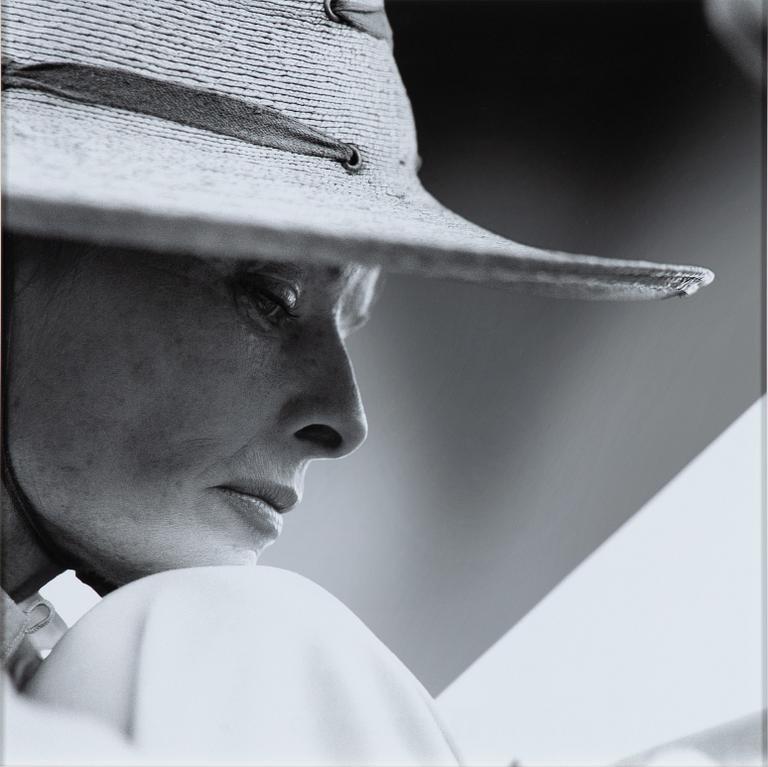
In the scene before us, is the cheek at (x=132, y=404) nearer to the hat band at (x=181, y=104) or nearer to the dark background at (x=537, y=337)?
the hat band at (x=181, y=104)

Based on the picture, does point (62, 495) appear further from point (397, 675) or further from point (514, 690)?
point (514, 690)

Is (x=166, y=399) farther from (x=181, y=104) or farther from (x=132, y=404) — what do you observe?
(x=181, y=104)

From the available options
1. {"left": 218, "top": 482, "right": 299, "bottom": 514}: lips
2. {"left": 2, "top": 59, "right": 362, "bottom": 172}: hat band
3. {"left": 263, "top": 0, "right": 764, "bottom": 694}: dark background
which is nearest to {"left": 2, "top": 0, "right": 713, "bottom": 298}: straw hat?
{"left": 2, "top": 59, "right": 362, "bottom": 172}: hat band

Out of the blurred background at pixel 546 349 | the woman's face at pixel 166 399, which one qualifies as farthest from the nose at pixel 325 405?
the blurred background at pixel 546 349

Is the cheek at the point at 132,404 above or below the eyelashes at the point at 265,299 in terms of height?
below

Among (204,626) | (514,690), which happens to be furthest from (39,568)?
(514,690)

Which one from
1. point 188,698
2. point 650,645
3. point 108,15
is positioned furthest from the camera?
point 650,645

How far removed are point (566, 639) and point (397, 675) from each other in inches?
16.9

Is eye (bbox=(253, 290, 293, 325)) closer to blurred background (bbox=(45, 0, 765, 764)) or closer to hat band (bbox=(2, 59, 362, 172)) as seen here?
hat band (bbox=(2, 59, 362, 172))

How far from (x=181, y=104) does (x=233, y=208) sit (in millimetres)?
152

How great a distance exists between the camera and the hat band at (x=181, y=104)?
47 centimetres

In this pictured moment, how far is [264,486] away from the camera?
1.81 feet

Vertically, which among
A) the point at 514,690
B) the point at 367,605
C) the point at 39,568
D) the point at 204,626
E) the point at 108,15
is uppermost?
the point at 108,15

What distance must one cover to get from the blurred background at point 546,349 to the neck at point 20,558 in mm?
353
